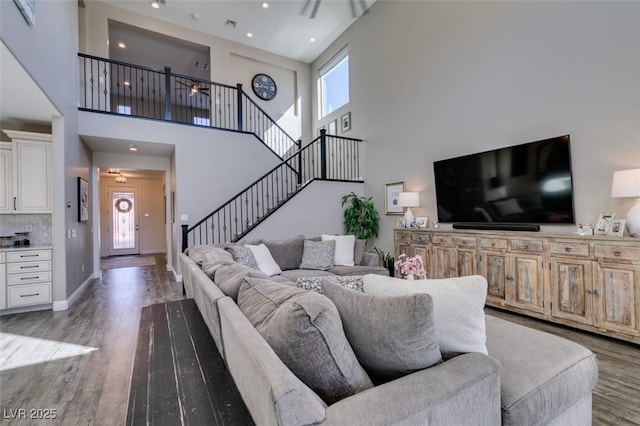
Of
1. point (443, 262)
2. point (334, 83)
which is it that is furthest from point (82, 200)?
point (334, 83)

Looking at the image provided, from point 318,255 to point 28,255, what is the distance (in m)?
3.71

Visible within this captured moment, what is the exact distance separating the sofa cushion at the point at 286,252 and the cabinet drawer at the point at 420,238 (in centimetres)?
174

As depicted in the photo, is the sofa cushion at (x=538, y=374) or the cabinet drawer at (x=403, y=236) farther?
the cabinet drawer at (x=403, y=236)

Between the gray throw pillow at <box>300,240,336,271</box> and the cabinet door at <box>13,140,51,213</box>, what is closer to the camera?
the cabinet door at <box>13,140,51,213</box>

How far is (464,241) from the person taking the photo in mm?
3854

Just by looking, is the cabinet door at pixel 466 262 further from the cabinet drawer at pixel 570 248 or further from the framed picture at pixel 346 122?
the framed picture at pixel 346 122

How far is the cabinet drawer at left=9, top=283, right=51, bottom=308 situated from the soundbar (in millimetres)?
5640

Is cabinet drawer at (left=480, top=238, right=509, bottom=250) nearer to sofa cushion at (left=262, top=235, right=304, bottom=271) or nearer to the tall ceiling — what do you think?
sofa cushion at (left=262, top=235, right=304, bottom=271)

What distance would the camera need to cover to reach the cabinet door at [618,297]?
8.30ft

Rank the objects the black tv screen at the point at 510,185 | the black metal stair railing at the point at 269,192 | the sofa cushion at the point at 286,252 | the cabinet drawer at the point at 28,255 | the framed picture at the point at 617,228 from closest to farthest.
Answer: the framed picture at the point at 617,228 → the black tv screen at the point at 510,185 → the cabinet drawer at the point at 28,255 → the sofa cushion at the point at 286,252 → the black metal stair railing at the point at 269,192

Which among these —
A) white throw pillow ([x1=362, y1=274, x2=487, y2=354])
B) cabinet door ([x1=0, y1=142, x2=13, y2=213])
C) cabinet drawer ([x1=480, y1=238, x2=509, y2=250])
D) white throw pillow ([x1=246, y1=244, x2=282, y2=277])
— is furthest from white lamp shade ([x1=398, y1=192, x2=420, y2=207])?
cabinet door ([x1=0, y1=142, x2=13, y2=213])

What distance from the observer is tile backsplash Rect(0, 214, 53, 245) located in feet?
13.6

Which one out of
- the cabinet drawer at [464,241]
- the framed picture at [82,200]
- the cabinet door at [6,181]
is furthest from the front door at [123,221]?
the cabinet drawer at [464,241]

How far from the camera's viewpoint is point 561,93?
333 centimetres
